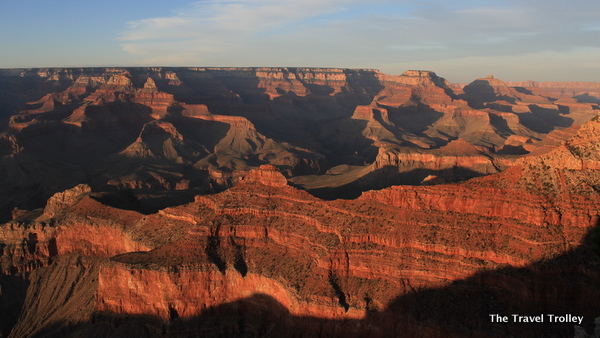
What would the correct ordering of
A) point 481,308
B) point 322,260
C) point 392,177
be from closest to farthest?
point 481,308 < point 322,260 < point 392,177

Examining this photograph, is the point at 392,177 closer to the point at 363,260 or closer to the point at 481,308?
the point at 363,260

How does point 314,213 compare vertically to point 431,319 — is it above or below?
above

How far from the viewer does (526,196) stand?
1715 inches

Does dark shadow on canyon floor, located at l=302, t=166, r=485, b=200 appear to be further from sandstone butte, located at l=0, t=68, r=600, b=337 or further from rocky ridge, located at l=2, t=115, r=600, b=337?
rocky ridge, located at l=2, t=115, r=600, b=337

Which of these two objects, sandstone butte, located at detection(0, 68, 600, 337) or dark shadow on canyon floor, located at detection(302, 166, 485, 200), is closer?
sandstone butte, located at detection(0, 68, 600, 337)

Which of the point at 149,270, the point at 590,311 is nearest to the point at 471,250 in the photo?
the point at 590,311

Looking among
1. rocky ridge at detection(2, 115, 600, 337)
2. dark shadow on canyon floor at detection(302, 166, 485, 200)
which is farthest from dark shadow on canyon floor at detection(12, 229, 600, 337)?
dark shadow on canyon floor at detection(302, 166, 485, 200)

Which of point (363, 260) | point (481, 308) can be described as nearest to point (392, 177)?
point (363, 260)

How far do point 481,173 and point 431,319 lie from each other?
254ft

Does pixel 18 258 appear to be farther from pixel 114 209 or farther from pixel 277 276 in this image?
pixel 277 276

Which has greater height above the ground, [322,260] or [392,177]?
[322,260]

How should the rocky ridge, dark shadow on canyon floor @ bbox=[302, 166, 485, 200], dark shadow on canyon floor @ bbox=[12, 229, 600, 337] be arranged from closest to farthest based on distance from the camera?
dark shadow on canyon floor @ bbox=[12, 229, 600, 337] → the rocky ridge → dark shadow on canyon floor @ bbox=[302, 166, 485, 200]

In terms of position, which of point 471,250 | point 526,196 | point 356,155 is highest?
point 526,196

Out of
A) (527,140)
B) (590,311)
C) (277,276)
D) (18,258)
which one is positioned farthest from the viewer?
(527,140)
